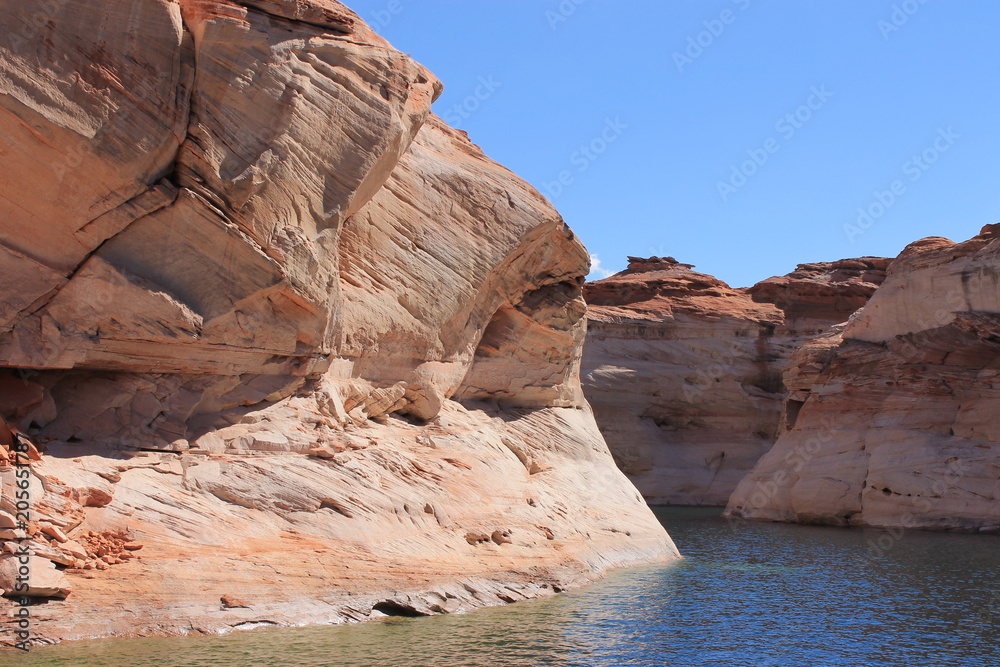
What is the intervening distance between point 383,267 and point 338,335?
2092 mm

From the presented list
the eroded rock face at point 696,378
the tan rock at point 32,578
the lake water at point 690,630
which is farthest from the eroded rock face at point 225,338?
the eroded rock face at point 696,378

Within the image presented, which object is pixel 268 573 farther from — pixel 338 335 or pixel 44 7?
pixel 44 7

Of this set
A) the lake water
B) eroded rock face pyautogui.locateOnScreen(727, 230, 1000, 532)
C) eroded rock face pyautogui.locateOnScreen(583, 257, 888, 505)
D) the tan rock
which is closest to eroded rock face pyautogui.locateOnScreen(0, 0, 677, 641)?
the tan rock

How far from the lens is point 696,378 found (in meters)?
40.0

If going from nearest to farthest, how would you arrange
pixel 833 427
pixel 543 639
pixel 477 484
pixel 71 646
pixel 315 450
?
pixel 71 646, pixel 543 639, pixel 315 450, pixel 477 484, pixel 833 427

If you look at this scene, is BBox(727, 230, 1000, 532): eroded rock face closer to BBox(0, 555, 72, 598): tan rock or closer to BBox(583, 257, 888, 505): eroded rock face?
BBox(583, 257, 888, 505): eroded rock face

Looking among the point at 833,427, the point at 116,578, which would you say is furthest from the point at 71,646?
the point at 833,427

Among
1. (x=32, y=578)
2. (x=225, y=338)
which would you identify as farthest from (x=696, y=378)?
(x=32, y=578)

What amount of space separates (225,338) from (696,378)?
30.1 m

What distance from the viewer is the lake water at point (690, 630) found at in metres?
9.80

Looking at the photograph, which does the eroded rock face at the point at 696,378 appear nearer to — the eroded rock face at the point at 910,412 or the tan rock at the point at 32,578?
the eroded rock face at the point at 910,412

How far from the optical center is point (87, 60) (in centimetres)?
1063

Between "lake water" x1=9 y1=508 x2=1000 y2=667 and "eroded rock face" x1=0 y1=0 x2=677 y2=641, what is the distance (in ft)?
1.61

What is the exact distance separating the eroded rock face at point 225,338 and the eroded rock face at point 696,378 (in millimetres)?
23333
